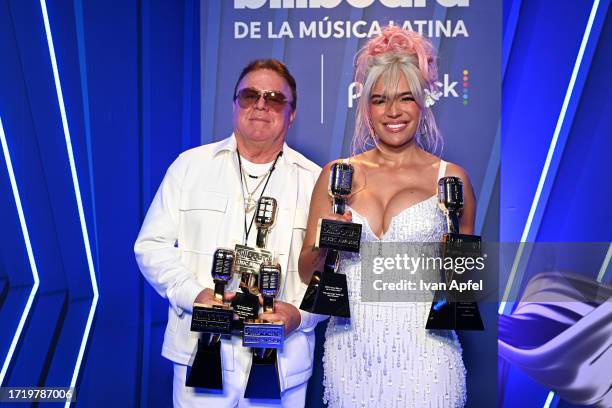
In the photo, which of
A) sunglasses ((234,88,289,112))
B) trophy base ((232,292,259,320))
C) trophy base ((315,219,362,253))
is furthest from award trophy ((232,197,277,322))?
sunglasses ((234,88,289,112))

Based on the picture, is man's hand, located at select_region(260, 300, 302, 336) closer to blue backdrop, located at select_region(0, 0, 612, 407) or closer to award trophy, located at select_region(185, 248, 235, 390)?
award trophy, located at select_region(185, 248, 235, 390)

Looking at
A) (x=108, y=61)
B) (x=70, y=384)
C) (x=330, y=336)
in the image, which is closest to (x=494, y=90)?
(x=330, y=336)

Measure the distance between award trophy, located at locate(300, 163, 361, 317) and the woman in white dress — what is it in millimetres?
62

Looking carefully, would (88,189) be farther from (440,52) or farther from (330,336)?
(440,52)

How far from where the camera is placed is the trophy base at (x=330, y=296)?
259 centimetres

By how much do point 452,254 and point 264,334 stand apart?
743 mm

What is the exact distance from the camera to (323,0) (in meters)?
3.19

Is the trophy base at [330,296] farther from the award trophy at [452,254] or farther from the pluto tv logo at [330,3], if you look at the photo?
the pluto tv logo at [330,3]

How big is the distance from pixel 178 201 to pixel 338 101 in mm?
834

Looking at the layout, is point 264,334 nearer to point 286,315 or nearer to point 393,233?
point 286,315

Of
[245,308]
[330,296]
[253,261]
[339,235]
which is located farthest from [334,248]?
[245,308]

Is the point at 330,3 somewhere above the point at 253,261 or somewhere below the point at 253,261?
above

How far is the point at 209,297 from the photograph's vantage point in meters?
2.72

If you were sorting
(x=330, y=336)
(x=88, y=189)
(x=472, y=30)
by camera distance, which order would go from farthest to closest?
1. (x=88, y=189)
2. (x=472, y=30)
3. (x=330, y=336)
